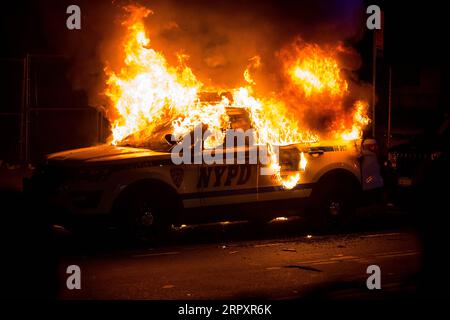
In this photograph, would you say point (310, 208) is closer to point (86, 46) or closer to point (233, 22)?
point (233, 22)

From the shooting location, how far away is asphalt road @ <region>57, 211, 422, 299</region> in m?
7.23

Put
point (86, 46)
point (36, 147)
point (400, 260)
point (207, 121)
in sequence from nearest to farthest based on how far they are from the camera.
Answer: point (400, 260), point (207, 121), point (86, 46), point (36, 147)

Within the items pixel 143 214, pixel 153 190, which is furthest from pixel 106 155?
pixel 143 214

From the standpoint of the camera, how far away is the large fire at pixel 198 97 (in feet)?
34.2

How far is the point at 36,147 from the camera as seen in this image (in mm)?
16781

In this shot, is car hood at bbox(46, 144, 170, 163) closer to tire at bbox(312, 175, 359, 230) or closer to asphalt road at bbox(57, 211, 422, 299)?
asphalt road at bbox(57, 211, 422, 299)

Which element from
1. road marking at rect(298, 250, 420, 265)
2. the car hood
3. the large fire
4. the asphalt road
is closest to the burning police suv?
the car hood

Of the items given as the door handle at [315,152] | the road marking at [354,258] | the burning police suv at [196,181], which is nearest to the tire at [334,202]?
the burning police suv at [196,181]

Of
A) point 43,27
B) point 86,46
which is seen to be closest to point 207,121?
point 86,46

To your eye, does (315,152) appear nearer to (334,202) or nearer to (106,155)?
(334,202)

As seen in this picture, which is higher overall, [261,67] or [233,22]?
[233,22]

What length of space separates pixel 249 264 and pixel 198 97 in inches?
115

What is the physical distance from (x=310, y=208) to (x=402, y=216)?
8.35 ft

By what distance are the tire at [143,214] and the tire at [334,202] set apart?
2345 millimetres
